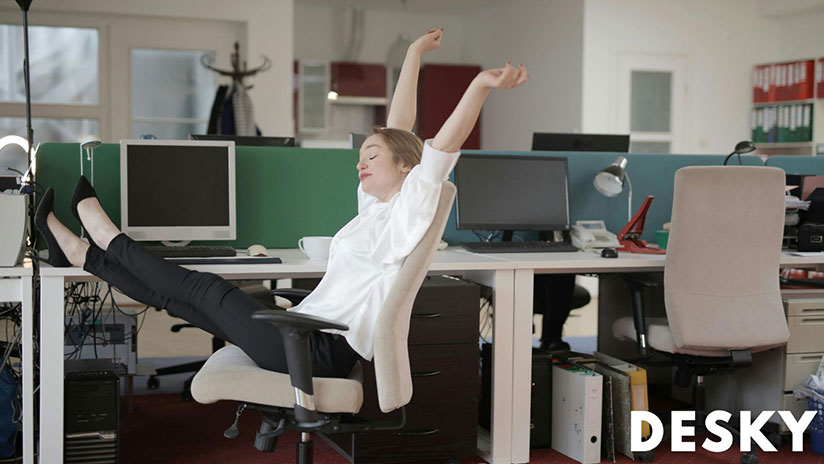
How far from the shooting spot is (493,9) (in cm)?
862

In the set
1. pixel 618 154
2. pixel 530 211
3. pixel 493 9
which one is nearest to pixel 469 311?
pixel 530 211

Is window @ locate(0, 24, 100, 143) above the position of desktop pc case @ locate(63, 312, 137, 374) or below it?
above

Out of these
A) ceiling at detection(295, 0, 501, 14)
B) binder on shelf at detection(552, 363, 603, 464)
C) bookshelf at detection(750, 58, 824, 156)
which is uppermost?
ceiling at detection(295, 0, 501, 14)

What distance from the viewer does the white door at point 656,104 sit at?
7.34 m

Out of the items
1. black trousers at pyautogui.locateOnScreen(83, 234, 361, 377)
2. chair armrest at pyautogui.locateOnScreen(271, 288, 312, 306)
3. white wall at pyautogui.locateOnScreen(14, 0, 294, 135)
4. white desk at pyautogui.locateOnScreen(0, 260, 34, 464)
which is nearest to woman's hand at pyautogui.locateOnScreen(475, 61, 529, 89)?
black trousers at pyautogui.locateOnScreen(83, 234, 361, 377)

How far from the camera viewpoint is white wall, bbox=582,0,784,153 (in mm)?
7227

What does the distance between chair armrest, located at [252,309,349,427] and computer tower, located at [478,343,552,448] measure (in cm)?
122

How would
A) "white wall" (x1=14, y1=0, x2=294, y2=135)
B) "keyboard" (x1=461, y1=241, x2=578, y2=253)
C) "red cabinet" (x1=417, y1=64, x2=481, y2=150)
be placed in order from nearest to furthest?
"keyboard" (x1=461, y1=241, x2=578, y2=253), "white wall" (x1=14, y1=0, x2=294, y2=135), "red cabinet" (x1=417, y1=64, x2=481, y2=150)

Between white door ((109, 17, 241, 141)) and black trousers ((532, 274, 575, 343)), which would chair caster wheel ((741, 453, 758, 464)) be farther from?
white door ((109, 17, 241, 141))

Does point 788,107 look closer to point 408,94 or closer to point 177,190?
point 408,94

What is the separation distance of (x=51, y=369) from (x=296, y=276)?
30.3 inches

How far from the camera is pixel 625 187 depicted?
3.88m

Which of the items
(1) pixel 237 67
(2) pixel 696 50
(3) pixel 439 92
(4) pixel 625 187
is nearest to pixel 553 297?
(4) pixel 625 187

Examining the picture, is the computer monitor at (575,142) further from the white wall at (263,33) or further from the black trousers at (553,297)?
the white wall at (263,33)
